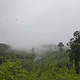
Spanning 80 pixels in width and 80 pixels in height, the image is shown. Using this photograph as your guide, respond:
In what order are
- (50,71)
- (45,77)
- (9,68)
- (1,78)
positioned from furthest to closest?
(50,71)
(45,77)
(9,68)
(1,78)

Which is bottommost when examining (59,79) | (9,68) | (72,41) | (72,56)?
(59,79)

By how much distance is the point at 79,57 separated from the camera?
2953cm

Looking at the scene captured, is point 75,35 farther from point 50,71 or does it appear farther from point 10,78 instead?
point 10,78

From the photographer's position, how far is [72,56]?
3009 centimetres

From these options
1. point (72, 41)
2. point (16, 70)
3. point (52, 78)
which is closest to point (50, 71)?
point (52, 78)

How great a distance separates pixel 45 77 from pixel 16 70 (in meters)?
5.60

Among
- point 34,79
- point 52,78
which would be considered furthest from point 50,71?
point 34,79

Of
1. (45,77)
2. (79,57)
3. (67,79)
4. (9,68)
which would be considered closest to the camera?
(9,68)

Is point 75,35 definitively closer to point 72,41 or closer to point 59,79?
point 72,41

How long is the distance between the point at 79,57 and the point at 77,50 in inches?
75.8

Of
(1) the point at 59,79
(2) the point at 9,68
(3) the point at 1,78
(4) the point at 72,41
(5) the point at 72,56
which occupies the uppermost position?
(4) the point at 72,41

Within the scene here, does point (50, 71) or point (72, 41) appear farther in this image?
point (72, 41)

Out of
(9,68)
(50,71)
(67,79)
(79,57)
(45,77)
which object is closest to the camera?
(9,68)

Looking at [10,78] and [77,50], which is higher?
[77,50]
